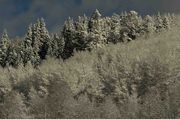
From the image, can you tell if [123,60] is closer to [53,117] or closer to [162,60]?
[162,60]

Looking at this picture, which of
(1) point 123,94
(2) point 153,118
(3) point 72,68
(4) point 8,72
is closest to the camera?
(2) point 153,118

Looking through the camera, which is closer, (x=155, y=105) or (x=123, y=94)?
(x=155, y=105)

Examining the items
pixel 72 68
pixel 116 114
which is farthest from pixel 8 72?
pixel 116 114

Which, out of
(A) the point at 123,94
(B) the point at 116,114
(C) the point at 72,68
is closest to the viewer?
(B) the point at 116,114

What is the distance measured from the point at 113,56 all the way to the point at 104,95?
1437 inches

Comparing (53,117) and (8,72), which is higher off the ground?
(8,72)

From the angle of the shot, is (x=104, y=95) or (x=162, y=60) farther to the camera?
(x=162, y=60)

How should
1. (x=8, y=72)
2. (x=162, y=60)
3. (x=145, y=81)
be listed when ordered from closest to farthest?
1. (x=145, y=81)
2. (x=162, y=60)
3. (x=8, y=72)

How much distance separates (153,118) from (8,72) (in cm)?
9460

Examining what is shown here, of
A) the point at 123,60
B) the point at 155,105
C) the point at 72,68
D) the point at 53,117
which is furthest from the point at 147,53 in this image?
the point at 155,105

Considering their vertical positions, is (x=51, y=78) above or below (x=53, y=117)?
above

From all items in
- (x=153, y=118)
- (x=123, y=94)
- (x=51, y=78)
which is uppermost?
(x=51, y=78)

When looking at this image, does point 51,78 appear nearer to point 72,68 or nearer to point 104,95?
point 72,68

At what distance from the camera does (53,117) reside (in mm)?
131625
